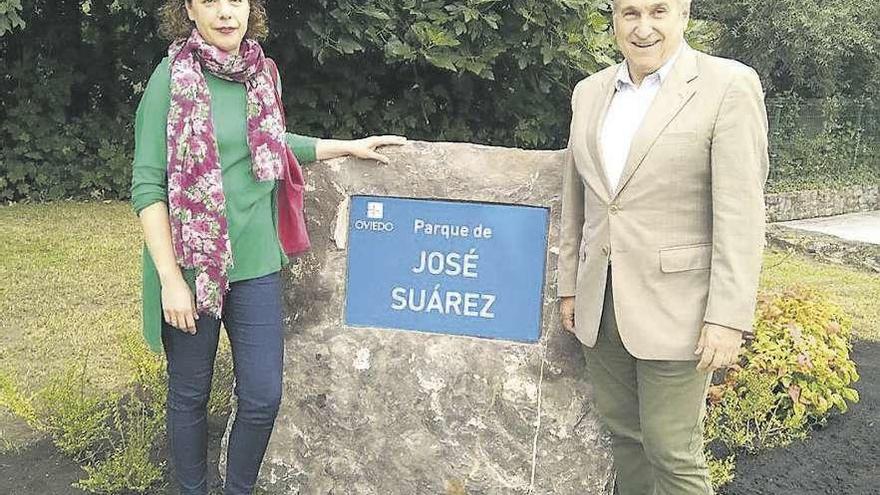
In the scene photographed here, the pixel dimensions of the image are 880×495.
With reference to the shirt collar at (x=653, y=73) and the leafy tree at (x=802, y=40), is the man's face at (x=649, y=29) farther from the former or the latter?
the leafy tree at (x=802, y=40)

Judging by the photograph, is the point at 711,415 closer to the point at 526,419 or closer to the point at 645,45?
the point at 526,419

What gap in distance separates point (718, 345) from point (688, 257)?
0.79 feet

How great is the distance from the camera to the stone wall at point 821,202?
11.4 m

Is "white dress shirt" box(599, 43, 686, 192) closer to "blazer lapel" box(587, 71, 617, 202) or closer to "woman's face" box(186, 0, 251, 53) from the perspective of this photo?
"blazer lapel" box(587, 71, 617, 202)

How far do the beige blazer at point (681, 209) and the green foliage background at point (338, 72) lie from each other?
3900 millimetres

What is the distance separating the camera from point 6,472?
355 cm

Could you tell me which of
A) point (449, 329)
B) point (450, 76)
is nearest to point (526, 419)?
point (449, 329)

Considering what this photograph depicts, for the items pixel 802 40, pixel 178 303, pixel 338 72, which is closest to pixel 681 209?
pixel 178 303

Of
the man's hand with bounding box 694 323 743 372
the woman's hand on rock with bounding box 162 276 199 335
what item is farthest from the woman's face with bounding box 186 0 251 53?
the man's hand with bounding box 694 323 743 372

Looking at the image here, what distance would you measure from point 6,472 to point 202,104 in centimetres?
187

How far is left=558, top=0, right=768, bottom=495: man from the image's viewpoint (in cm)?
239

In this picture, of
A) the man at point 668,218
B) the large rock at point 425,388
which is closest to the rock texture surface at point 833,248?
the large rock at point 425,388

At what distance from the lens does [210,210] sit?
2.57 metres

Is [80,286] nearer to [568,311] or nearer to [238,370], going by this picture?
[238,370]
